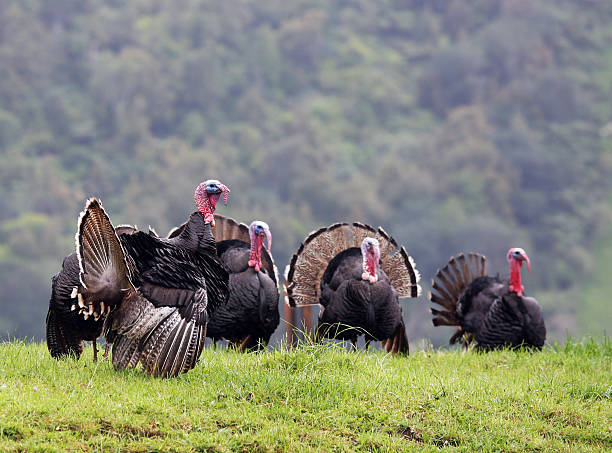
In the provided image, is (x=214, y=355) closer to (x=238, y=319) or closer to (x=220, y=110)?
(x=238, y=319)

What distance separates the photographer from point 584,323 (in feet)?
132

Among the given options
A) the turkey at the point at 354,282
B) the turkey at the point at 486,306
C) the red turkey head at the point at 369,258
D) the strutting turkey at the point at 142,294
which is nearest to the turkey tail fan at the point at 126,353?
the strutting turkey at the point at 142,294

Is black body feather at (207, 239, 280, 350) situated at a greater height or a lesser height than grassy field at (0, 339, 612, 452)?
greater

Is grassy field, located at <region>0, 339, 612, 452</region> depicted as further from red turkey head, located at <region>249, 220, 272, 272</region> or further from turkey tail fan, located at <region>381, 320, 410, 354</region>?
turkey tail fan, located at <region>381, 320, 410, 354</region>

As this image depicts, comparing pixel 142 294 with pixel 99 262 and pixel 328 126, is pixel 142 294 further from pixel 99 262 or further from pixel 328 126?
pixel 328 126

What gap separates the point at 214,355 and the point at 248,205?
39535mm

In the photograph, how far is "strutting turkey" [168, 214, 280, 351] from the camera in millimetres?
8352

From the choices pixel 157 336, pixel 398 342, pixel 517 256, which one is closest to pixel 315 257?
pixel 398 342

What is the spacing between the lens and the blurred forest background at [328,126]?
45000 millimetres

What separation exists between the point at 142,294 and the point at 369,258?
2859 mm

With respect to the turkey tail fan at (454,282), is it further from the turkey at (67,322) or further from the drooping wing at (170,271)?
the turkey at (67,322)

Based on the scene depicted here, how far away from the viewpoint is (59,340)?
6.46 meters

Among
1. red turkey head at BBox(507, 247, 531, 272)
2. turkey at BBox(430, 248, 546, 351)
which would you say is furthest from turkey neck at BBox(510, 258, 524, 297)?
red turkey head at BBox(507, 247, 531, 272)

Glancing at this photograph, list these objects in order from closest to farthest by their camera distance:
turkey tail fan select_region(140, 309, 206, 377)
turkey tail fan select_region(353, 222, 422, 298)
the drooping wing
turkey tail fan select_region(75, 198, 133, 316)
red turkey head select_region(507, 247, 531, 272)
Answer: turkey tail fan select_region(75, 198, 133, 316) → turkey tail fan select_region(140, 309, 206, 377) → the drooping wing → turkey tail fan select_region(353, 222, 422, 298) → red turkey head select_region(507, 247, 531, 272)
